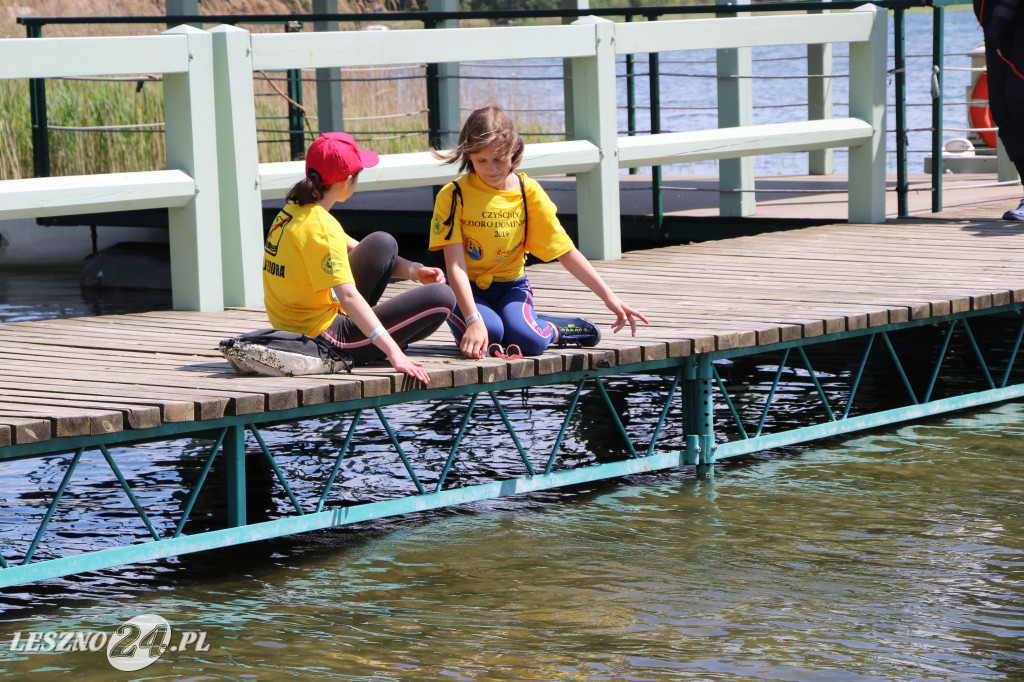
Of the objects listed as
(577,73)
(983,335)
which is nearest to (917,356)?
(983,335)

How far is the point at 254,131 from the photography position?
6.97 metres

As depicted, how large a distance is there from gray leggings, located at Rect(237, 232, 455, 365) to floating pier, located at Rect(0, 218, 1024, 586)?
123 millimetres

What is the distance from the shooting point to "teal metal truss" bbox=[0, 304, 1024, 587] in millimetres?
4828

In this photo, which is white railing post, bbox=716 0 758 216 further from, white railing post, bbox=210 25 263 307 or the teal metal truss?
white railing post, bbox=210 25 263 307

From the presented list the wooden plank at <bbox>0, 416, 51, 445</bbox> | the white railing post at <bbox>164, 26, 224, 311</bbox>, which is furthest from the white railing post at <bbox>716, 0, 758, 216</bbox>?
the wooden plank at <bbox>0, 416, 51, 445</bbox>

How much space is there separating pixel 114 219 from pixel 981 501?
8123 millimetres

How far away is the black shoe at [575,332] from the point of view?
5.79m

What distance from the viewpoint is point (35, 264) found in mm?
14133

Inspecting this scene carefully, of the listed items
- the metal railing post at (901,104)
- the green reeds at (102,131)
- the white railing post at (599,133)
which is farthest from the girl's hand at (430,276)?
the green reeds at (102,131)

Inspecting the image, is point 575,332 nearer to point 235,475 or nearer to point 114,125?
point 235,475

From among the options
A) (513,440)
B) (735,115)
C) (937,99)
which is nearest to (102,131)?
(735,115)

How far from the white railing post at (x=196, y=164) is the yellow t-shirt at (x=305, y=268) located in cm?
151

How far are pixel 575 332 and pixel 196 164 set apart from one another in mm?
2001

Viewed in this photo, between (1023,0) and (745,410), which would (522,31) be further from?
(1023,0)
